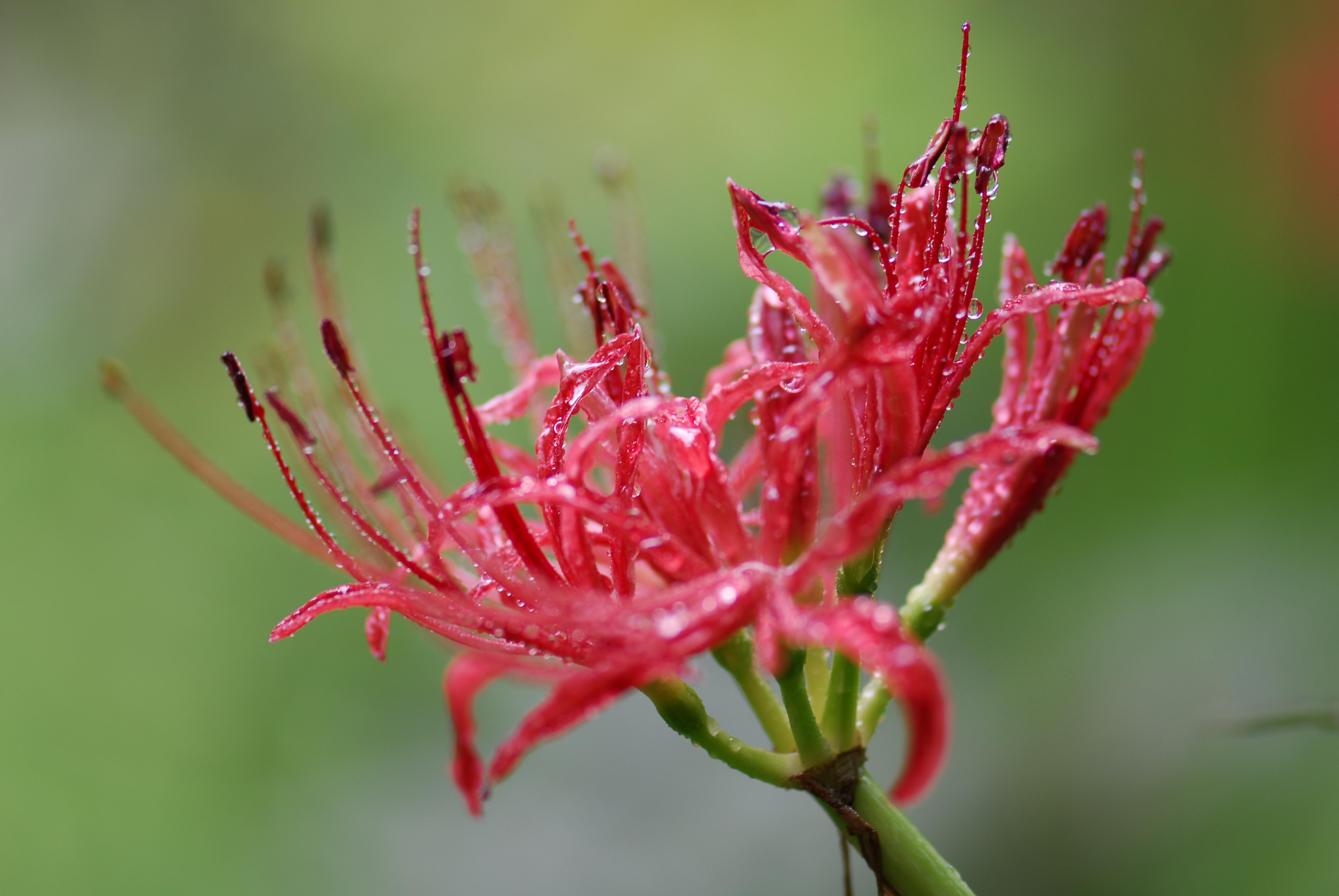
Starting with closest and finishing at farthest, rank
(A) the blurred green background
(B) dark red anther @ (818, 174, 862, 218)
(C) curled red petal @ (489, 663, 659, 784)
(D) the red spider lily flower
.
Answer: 1. (C) curled red petal @ (489, 663, 659, 784)
2. (D) the red spider lily flower
3. (B) dark red anther @ (818, 174, 862, 218)
4. (A) the blurred green background

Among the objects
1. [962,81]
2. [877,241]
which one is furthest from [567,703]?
[962,81]

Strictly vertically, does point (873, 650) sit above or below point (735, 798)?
above

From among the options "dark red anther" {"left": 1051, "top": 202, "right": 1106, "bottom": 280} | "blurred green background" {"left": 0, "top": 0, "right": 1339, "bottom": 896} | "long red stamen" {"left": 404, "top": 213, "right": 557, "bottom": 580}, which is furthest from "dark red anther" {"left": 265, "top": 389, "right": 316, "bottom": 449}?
"blurred green background" {"left": 0, "top": 0, "right": 1339, "bottom": 896}

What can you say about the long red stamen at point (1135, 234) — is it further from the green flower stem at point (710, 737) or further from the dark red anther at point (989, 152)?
the green flower stem at point (710, 737)

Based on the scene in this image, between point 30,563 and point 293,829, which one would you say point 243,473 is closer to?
point 30,563

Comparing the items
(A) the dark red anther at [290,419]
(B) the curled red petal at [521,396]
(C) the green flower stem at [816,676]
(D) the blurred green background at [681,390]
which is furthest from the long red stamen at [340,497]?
(D) the blurred green background at [681,390]

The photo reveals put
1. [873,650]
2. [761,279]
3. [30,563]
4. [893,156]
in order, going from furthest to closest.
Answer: [893,156]
[30,563]
[761,279]
[873,650]

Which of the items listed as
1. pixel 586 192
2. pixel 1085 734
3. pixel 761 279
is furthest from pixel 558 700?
pixel 586 192

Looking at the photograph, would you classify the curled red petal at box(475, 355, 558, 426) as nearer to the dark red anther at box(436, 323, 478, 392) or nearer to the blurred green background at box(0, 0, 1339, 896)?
the dark red anther at box(436, 323, 478, 392)
